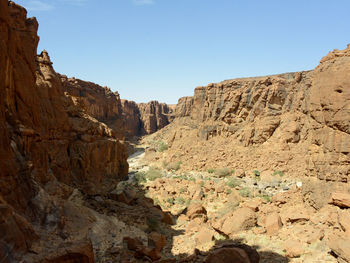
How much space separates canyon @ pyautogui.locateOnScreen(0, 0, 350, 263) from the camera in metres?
7.45

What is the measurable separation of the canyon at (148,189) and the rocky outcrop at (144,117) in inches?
1858

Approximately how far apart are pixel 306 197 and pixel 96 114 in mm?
36317

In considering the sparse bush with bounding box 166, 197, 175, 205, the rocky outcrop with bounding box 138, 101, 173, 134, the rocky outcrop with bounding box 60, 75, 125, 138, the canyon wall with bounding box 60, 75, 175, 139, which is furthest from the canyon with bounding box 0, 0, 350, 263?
the rocky outcrop with bounding box 138, 101, 173, 134

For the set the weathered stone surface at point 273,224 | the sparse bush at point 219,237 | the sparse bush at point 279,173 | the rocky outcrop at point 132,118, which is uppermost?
the rocky outcrop at point 132,118

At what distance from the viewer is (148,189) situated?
868 inches

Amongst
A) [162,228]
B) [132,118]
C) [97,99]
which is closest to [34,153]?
[162,228]

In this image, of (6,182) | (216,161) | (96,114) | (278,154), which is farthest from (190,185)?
(96,114)

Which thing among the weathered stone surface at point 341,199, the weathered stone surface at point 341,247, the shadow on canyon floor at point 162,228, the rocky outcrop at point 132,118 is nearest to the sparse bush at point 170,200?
the shadow on canyon floor at point 162,228

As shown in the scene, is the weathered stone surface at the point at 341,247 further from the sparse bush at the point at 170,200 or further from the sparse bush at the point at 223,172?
the sparse bush at the point at 223,172

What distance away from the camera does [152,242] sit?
34.7 feet

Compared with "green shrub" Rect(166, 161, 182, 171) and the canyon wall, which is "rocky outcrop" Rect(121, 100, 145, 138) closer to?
the canyon wall

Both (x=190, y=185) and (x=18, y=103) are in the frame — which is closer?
(x=18, y=103)

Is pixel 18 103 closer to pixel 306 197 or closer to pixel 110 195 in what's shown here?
pixel 110 195

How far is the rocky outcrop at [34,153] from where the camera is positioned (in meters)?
6.36
